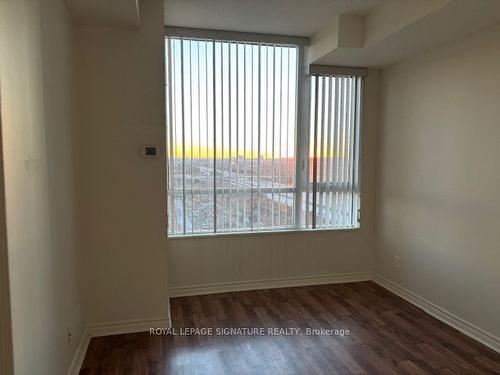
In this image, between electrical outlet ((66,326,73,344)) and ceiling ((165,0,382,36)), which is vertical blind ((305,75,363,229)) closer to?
ceiling ((165,0,382,36))

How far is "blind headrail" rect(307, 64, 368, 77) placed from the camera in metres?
3.63

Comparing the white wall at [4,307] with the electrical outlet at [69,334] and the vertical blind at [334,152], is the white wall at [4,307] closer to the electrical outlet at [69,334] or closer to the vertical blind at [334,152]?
the electrical outlet at [69,334]

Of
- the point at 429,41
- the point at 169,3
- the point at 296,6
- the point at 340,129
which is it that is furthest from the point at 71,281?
the point at 429,41

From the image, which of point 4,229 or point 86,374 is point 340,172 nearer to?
point 86,374

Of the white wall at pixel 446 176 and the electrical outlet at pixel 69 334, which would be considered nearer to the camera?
the electrical outlet at pixel 69 334

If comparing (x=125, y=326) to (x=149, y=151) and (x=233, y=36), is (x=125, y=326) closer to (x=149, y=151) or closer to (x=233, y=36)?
(x=149, y=151)

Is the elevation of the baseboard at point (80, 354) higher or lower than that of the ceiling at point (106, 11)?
lower

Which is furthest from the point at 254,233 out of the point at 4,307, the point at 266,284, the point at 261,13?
the point at 4,307

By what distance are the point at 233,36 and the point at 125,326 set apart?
2753 mm

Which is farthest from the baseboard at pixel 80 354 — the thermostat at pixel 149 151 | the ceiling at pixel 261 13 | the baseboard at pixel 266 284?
the ceiling at pixel 261 13

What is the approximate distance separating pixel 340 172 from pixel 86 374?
2932mm

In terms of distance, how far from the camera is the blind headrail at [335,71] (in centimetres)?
363

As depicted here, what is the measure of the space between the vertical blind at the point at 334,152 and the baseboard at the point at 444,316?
77 cm

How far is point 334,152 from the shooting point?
3844 millimetres
